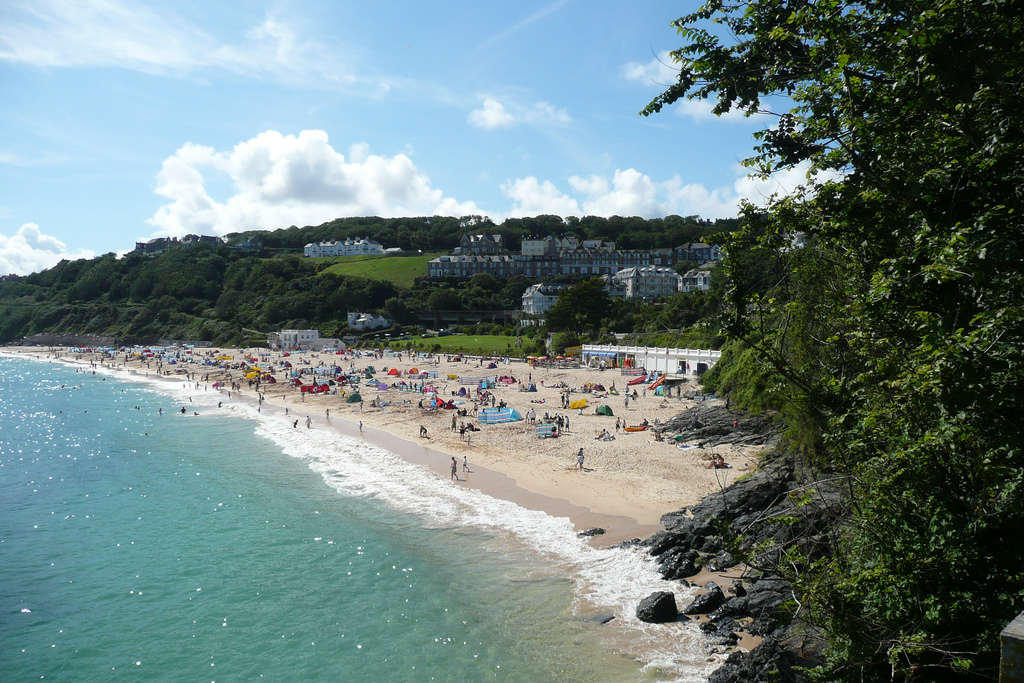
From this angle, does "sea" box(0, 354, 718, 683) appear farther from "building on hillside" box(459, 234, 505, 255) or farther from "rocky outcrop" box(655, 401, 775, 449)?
"building on hillside" box(459, 234, 505, 255)

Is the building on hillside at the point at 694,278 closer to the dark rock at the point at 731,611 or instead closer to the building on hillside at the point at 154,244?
the dark rock at the point at 731,611

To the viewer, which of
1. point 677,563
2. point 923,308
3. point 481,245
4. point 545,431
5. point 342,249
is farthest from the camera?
point 342,249

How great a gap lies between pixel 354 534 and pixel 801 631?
12526 millimetres

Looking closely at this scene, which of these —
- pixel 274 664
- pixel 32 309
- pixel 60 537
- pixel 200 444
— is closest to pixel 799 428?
pixel 274 664

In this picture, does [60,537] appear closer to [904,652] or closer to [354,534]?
[354,534]

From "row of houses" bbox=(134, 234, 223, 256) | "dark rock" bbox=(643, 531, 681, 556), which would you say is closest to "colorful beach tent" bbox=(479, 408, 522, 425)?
"dark rock" bbox=(643, 531, 681, 556)

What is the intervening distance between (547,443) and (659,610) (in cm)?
1595

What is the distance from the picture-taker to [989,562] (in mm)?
5496

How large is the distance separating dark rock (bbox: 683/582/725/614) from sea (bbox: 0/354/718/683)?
471 millimetres

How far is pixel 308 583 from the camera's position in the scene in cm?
1452

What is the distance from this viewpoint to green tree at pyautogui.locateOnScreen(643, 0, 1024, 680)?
4.93 meters

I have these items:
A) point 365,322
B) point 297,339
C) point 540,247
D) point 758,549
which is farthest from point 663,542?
point 540,247

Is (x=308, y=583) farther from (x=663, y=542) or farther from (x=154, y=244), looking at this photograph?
(x=154, y=244)

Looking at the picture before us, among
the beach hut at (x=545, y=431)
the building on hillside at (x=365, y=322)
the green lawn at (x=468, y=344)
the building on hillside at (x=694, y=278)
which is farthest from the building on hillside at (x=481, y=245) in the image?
the beach hut at (x=545, y=431)
